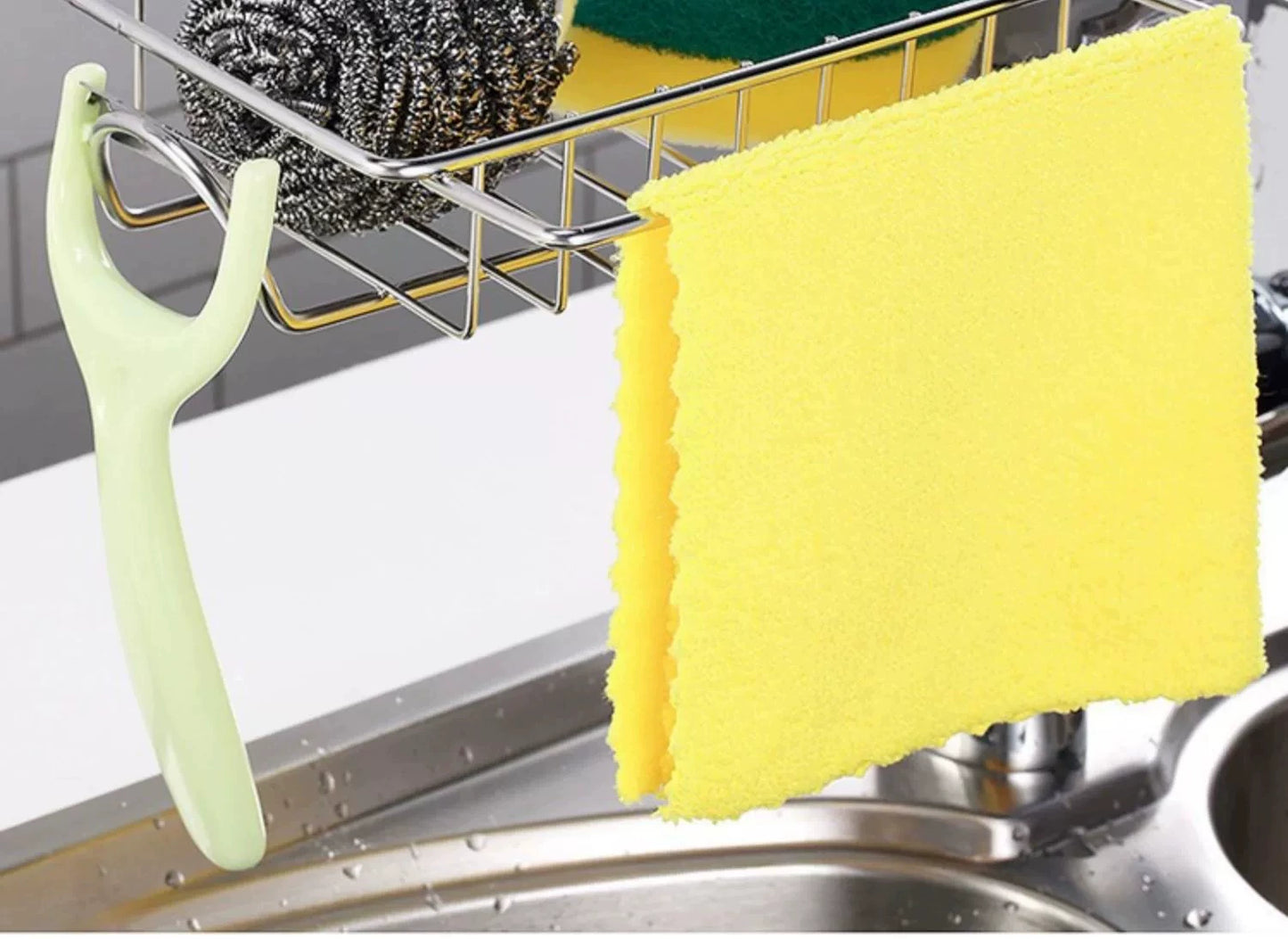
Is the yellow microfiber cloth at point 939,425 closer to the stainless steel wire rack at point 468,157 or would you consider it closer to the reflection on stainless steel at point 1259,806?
the stainless steel wire rack at point 468,157

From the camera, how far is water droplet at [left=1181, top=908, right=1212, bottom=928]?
0.70m

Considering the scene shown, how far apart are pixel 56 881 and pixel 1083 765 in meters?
0.40

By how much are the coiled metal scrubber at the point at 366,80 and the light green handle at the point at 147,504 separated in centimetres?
3

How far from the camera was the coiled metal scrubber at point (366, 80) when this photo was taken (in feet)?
1.34

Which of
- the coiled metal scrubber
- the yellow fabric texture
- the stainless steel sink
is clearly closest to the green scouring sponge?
the yellow fabric texture

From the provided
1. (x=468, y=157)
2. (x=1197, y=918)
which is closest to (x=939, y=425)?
(x=468, y=157)

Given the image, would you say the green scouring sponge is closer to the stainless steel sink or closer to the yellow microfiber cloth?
the yellow microfiber cloth

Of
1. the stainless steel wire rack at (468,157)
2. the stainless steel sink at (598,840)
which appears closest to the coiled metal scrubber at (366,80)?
the stainless steel wire rack at (468,157)

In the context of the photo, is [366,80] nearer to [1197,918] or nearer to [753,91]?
[753,91]

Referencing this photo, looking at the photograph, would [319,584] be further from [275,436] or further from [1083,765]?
[1083,765]

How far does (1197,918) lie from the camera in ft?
2.30

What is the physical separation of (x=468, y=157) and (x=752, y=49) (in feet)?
0.68

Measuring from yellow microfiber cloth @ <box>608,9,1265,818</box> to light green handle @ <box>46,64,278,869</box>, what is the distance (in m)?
0.09

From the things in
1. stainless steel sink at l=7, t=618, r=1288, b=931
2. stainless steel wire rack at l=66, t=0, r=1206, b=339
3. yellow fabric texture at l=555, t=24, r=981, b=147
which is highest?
yellow fabric texture at l=555, t=24, r=981, b=147
